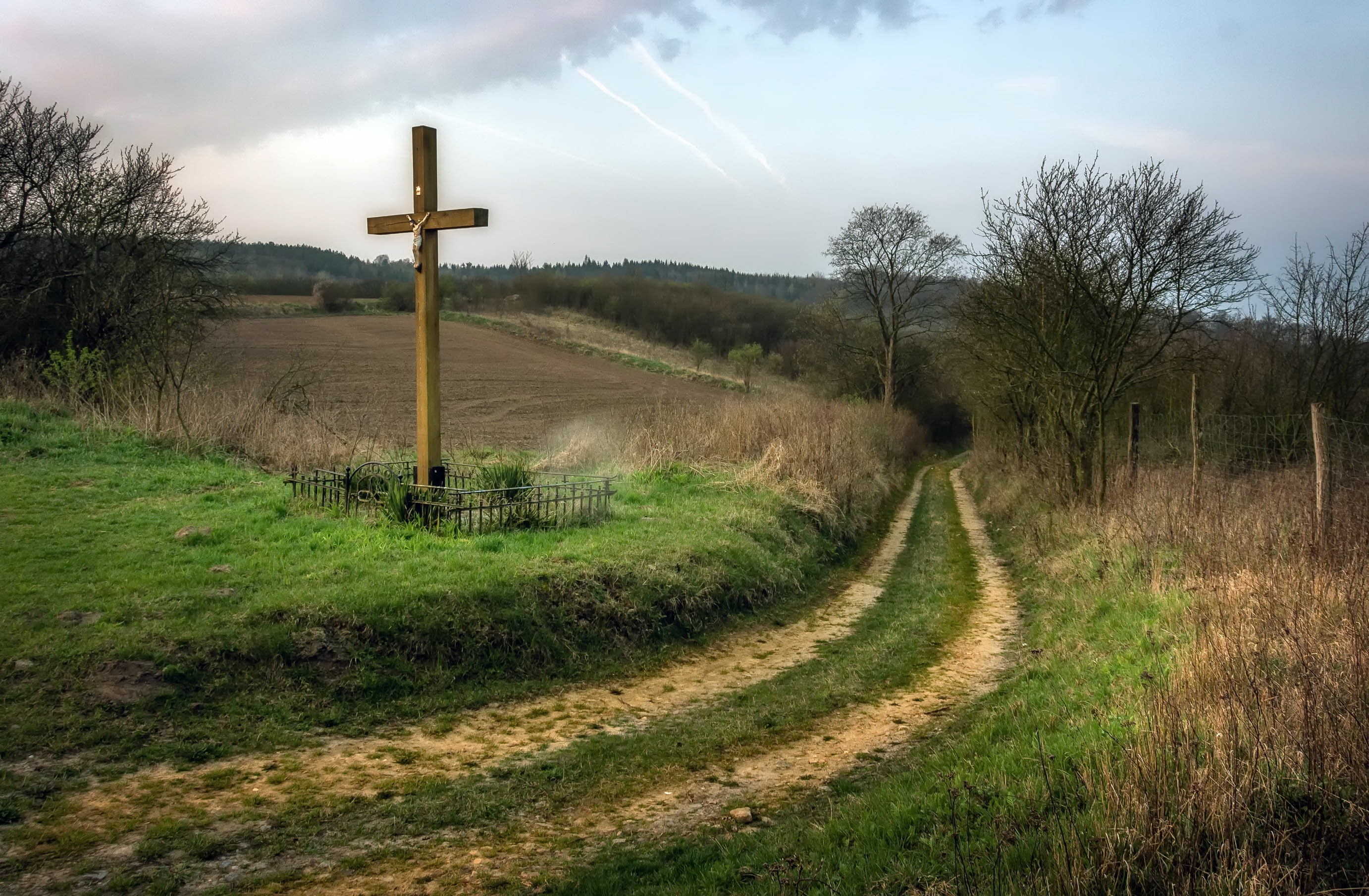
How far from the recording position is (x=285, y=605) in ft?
22.8

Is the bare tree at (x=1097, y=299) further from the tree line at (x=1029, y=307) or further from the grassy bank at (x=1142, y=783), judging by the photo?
the grassy bank at (x=1142, y=783)

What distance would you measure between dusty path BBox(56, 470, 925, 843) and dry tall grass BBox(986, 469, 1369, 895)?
144 inches

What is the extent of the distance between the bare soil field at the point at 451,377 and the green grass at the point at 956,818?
12.3 metres

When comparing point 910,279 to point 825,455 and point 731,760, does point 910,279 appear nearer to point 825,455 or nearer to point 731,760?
point 825,455

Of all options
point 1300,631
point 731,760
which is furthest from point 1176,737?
point 731,760

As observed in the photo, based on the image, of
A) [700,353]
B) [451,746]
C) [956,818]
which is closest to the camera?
Result: [956,818]

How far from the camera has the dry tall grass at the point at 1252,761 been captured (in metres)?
3.27

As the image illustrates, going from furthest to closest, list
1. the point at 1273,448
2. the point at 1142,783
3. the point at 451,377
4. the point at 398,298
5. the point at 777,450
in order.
→ 1. the point at 398,298
2. the point at 451,377
3. the point at 1273,448
4. the point at 777,450
5. the point at 1142,783

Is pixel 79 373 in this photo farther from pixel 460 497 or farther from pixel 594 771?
pixel 594 771

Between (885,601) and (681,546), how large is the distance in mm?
3136

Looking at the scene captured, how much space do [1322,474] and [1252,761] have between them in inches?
233

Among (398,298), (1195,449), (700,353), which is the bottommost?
(1195,449)

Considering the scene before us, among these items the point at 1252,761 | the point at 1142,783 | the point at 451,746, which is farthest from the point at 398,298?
the point at 1252,761

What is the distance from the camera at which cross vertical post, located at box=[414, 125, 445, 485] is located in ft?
32.7
